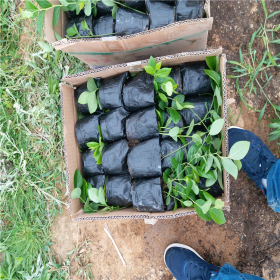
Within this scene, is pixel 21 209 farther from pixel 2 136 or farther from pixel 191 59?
pixel 191 59

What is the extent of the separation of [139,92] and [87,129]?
0.41 metres

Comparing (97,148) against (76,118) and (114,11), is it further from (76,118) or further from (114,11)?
(114,11)

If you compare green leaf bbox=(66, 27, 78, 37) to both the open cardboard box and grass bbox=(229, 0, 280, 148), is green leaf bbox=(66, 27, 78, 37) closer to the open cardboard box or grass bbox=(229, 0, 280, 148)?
the open cardboard box

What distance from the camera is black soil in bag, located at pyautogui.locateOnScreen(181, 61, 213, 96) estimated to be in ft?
4.20

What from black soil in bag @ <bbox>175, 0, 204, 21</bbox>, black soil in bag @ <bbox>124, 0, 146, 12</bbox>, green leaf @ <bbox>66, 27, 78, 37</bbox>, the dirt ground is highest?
black soil in bag @ <bbox>124, 0, 146, 12</bbox>

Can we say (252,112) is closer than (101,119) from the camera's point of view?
No

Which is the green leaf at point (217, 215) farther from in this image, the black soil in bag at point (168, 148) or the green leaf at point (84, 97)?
the green leaf at point (84, 97)

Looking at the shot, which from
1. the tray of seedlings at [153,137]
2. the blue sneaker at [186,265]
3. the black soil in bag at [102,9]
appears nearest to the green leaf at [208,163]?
the tray of seedlings at [153,137]

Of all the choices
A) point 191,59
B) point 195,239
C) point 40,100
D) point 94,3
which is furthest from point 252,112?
point 40,100

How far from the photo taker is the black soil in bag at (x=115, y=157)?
53.2 inches

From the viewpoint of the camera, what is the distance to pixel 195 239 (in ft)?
5.59

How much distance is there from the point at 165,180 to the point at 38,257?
132 cm

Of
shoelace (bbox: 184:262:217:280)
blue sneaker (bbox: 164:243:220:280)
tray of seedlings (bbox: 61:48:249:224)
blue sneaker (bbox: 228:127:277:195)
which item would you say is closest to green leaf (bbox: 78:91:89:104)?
tray of seedlings (bbox: 61:48:249:224)

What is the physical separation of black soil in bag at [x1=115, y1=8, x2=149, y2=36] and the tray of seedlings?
0.78 feet
